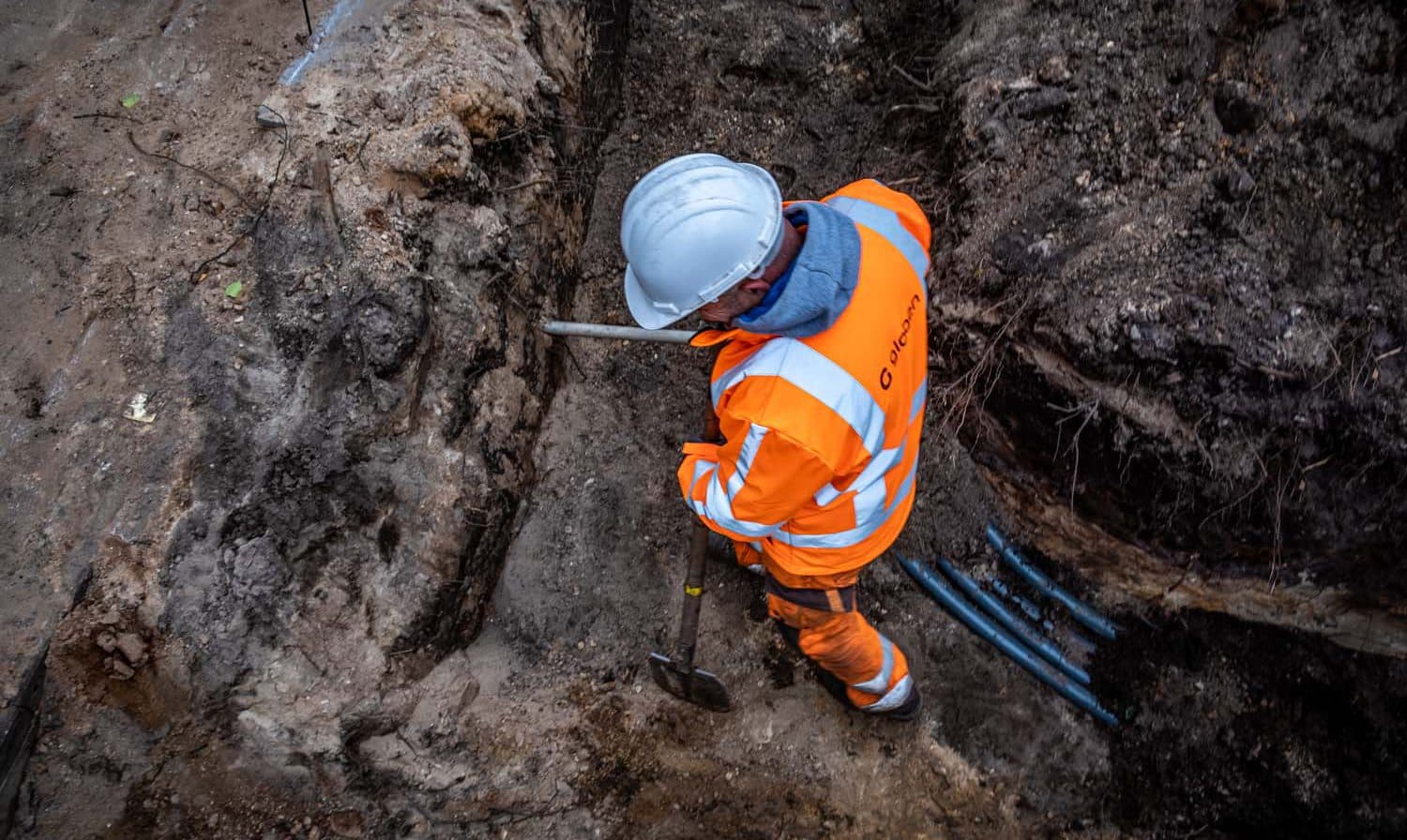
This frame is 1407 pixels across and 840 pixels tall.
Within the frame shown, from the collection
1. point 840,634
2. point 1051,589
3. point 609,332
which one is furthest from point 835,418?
point 1051,589

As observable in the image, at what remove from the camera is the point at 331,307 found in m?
2.53

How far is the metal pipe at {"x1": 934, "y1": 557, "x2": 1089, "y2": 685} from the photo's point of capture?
320cm

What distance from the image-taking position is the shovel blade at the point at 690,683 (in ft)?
9.28

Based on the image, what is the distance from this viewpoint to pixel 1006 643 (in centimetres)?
316

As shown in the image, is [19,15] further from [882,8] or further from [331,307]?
[882,8]

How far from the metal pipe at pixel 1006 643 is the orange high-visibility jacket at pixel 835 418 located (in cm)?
93

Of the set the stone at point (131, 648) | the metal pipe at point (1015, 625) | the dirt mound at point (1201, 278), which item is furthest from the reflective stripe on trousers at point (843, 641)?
the stone at point (131, 648)

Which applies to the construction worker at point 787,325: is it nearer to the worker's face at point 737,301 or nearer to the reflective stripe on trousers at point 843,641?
the worker's face at point 737,301

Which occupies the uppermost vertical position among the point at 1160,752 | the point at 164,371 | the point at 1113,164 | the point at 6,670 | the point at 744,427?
the point at 1113,164

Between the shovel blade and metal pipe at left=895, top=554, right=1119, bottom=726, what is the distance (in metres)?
1.05

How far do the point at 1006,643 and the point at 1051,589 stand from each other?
1.14 feet

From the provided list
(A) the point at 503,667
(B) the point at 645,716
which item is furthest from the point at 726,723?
(A) the point at 503,667

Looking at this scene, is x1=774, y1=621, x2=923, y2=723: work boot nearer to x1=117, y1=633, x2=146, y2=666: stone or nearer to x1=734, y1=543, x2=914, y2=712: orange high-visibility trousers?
x1=734, y1=543, x2=914, y2=712: orange high-visibility trousers

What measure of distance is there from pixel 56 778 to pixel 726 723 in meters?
2.14
